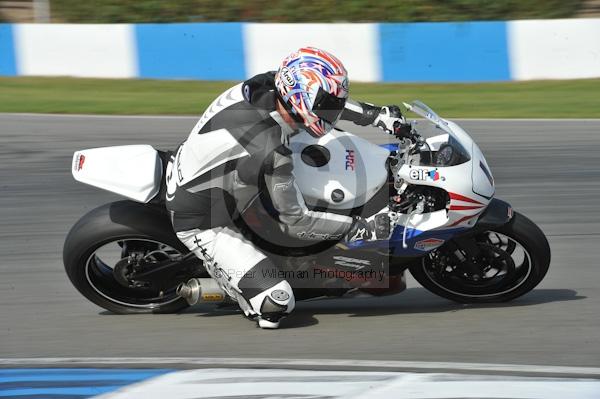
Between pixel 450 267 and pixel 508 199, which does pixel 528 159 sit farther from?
pixel 450 267

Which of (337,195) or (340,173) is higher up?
(340,173)

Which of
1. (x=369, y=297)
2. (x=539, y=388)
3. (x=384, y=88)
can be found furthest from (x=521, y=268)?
(x=384, y=88)

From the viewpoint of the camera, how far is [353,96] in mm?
12539

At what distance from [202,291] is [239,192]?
632 mm

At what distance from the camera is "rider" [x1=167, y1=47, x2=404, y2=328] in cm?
489

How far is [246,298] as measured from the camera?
5211 mm

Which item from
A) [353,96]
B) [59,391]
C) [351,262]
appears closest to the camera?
[59,391]

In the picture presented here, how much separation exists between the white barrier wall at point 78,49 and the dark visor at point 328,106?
9.74 metres

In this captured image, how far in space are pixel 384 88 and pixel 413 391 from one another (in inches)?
368

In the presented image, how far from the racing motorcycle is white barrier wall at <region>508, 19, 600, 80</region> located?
800cm

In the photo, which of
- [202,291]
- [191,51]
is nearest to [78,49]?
[191,51]

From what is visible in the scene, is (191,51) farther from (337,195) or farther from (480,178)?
(480,178)

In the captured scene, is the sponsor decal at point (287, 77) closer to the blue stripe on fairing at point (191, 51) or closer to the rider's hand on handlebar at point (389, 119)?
A: the rider's hand on handlebar at point (389, 119)

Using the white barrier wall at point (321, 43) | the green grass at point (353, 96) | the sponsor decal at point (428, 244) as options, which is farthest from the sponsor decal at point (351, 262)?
the white barrier wall at point (321, 43)
